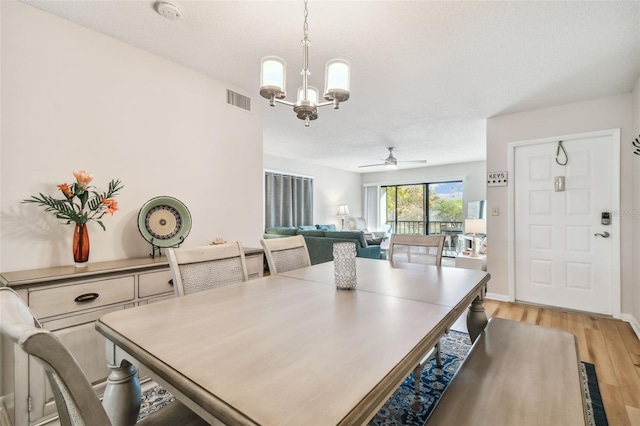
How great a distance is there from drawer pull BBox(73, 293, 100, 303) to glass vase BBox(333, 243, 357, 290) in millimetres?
1428

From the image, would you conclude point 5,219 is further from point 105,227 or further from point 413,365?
point 413,365

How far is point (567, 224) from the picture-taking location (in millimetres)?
3424

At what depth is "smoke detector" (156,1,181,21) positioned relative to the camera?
1775 millimetres

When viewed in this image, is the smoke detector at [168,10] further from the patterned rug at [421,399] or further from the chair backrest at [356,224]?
the chair backrest at [356,224]

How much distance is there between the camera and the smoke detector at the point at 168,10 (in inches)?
69.9

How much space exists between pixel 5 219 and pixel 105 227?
0.50 m

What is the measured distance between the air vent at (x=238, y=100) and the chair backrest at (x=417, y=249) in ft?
6.73

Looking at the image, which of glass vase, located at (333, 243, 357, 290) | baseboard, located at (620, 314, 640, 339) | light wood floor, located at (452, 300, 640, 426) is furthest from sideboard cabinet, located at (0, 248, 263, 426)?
baseboard, located at (620, 314, 640, 339)

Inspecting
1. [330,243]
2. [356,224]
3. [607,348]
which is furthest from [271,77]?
[356,224]

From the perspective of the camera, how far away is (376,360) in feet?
2.51

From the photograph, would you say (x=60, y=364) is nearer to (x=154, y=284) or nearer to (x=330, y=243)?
(x=154, y=284)

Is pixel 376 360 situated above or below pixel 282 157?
below

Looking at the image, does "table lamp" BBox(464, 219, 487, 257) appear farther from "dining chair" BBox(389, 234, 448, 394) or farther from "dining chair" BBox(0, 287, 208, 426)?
"dining chair" BBox(0, 287, 208, 426)

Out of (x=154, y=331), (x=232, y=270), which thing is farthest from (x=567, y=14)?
(x=154, y=331)
